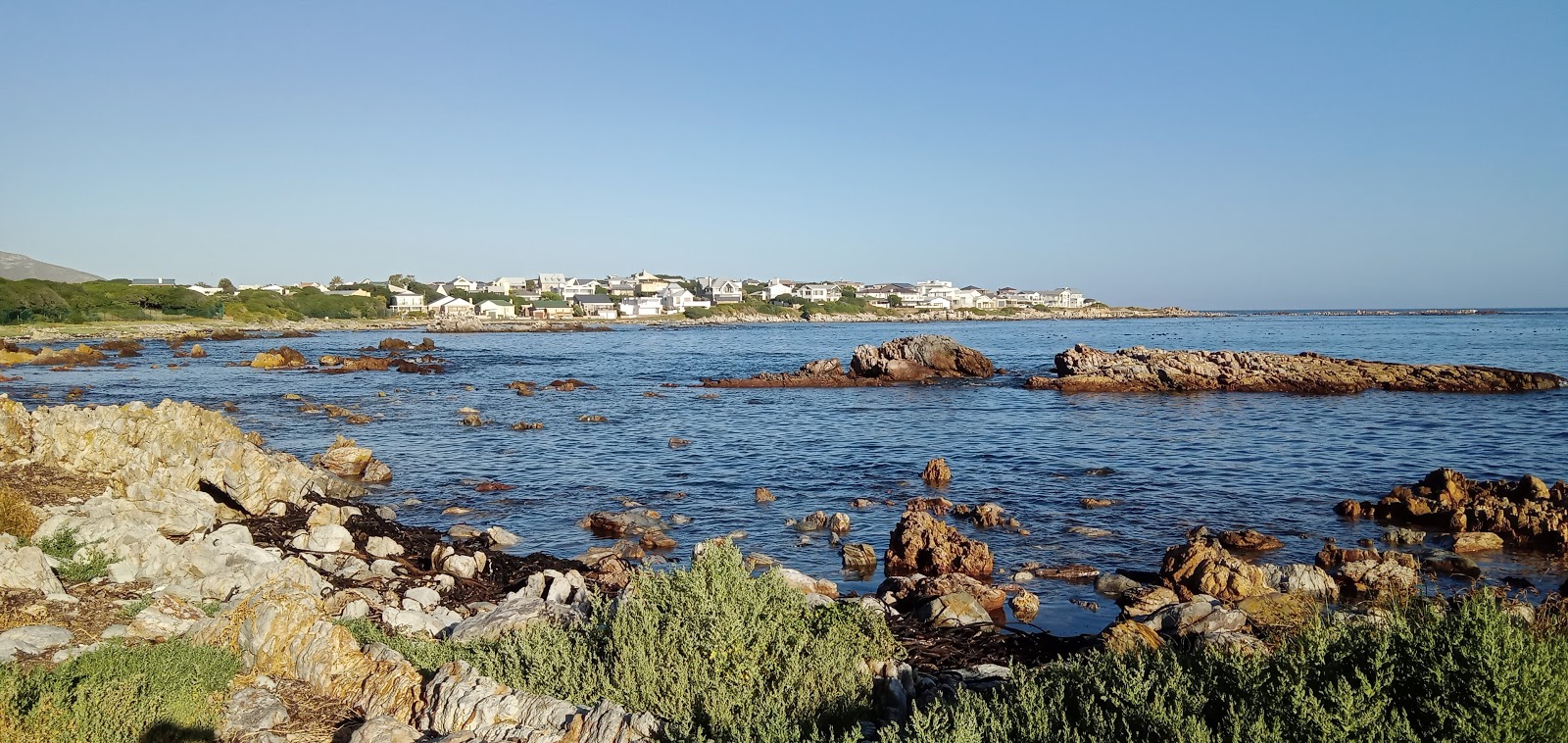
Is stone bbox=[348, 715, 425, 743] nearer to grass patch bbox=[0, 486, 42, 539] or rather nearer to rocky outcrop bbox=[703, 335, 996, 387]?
grass patch bbox=[0, 486, 42, 539]

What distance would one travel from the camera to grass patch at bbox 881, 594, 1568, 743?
430 cm

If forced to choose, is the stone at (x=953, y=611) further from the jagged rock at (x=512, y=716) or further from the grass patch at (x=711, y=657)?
the jagged rock at (x=512, y=716)

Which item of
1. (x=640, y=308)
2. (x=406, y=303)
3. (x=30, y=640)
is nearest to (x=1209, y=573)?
(x=30, y=640)

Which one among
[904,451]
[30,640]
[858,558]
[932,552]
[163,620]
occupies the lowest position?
[904,451]

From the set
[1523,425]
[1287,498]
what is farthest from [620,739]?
[1523,425]

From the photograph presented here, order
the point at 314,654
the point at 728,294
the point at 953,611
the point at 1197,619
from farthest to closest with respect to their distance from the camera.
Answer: the point at 728,294, the point at 953,611, the point at 1197,619, the point at 314,654

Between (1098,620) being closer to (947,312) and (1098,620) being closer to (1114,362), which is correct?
(1114,362)

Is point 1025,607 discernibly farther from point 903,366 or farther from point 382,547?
point 903,366

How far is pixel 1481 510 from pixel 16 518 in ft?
68.6

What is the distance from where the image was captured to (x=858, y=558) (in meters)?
13.4

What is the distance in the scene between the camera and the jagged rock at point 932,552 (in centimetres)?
1263

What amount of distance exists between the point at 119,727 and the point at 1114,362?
43.9 metres

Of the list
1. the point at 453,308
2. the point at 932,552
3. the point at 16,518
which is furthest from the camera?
the point at 453,308

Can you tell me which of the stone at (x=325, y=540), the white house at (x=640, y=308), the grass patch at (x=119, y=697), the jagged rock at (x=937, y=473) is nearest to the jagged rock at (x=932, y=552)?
the jagged rock at (x=937, y=473)
